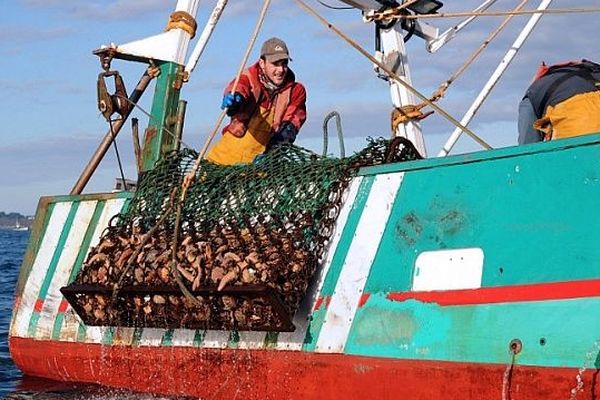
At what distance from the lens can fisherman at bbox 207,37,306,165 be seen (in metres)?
8.52

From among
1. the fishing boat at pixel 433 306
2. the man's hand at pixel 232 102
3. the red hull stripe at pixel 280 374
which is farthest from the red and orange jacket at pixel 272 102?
the red hull stripe at pixel 280 374

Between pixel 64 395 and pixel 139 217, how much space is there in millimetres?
1383

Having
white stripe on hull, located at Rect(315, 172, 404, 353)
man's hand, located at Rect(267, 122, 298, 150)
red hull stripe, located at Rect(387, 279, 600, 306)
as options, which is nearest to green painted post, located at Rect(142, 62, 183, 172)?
man's hand, located at Rect(267, 122, 298, 150)

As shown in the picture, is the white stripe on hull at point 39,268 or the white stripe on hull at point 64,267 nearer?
the white stripe on hull at point 64,267

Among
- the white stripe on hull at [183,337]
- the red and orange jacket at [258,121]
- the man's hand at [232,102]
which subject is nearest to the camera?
the white stripe on hull at [183,337]

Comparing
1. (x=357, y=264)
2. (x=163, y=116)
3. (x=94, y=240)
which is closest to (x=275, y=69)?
(x=163, y=116)

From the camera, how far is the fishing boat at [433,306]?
5.09 meters

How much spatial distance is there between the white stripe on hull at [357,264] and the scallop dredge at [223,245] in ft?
0.66

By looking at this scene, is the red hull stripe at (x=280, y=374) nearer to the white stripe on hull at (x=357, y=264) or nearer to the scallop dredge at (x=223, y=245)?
the white stripe on hull at (x=357, y=264)

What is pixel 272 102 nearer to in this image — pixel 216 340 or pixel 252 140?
pixel 252 140

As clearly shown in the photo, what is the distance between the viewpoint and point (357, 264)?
621cm

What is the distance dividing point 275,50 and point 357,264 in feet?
8.83

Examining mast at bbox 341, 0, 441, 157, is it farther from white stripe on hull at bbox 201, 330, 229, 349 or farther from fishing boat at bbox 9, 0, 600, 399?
white stripe on hull at bbox 201, 330, 229, 349

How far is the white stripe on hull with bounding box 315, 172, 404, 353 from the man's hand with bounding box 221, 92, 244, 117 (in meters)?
2.03
